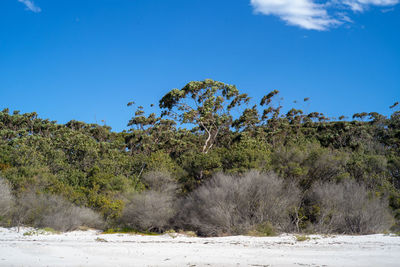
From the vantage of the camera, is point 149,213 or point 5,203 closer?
point 5,203

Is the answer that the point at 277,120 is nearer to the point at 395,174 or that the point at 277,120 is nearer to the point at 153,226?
the point at 395,174

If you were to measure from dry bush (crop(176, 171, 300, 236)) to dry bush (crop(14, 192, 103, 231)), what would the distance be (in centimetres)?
591

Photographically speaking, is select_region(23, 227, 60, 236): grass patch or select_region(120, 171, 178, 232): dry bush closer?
select_region(23, 227, 60, 236): grass patch

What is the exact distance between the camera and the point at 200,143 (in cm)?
3600

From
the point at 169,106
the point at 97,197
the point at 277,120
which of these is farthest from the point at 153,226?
the point at 277,120

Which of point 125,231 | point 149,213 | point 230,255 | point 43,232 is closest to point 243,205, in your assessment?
point 149,213

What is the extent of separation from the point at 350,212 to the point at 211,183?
23.0 feet

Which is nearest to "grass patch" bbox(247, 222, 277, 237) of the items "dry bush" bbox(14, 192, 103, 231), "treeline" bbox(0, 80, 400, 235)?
"treeline" bbox(0, 80, 400, 235)

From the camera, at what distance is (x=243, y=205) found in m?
18.0

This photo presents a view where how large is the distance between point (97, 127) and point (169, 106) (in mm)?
16738

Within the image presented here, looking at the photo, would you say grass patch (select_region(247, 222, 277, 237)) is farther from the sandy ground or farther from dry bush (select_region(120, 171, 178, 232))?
dry bush (select_region(120, 171, 178, 232))

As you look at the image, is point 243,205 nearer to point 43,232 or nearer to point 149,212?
point 149,212

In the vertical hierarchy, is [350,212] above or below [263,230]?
above

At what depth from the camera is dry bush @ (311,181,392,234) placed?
17.0m
